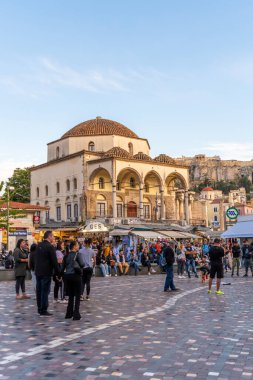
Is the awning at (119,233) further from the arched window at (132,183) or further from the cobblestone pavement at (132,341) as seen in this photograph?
the arched window at (132,183)

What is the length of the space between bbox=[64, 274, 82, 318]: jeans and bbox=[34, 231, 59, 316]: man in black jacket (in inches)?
23.3

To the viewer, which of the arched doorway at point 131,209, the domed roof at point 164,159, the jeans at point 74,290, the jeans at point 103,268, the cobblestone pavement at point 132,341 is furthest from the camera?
the domed roof at point 164,159

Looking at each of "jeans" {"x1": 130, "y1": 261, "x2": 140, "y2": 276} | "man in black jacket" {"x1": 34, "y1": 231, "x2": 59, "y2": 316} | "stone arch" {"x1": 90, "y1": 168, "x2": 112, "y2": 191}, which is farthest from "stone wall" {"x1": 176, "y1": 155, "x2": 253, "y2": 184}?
"man in black jacket" {"x1": 34, "y1": 231, "x2": 59, "y2": 316}

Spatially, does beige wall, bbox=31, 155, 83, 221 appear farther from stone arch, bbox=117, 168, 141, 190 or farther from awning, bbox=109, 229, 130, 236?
awning, bbox=109, 229, 130, 236

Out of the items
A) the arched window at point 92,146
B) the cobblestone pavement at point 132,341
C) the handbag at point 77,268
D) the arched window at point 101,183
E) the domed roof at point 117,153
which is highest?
the arched window at point 92,146

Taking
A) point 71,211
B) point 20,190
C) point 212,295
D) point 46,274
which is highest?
point 20,190

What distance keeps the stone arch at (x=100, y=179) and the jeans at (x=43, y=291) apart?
38.1 m

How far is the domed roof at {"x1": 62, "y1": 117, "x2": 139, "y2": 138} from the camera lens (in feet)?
172

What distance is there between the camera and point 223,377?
478 cm

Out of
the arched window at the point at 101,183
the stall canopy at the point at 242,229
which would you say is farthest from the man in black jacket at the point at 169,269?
the arched window at the point at 101,183

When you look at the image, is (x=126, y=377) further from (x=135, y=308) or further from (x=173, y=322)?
(x=135, y=308)

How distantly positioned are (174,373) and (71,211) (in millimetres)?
44916

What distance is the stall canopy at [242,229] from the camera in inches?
914

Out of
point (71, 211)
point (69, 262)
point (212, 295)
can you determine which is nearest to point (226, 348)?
point (69, 262)
